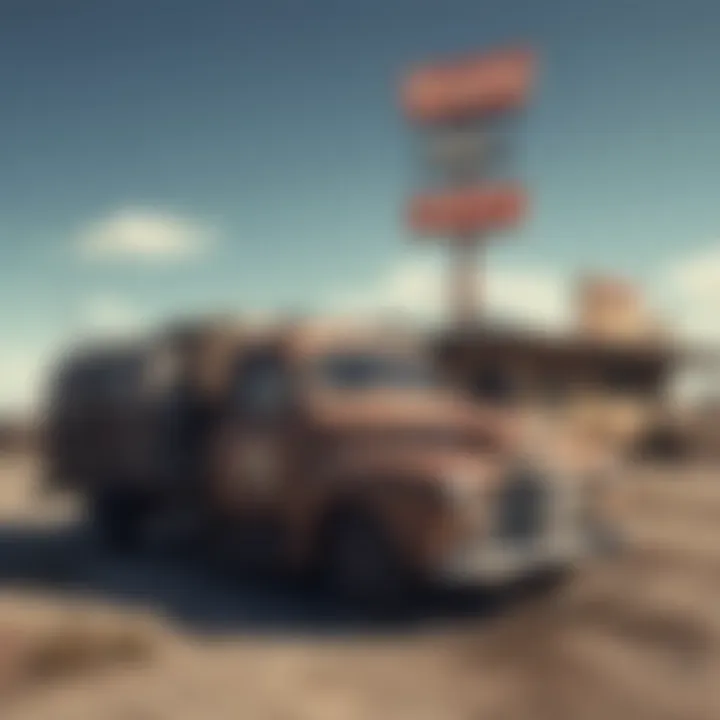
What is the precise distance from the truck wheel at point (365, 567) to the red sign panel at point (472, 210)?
79.0 ft

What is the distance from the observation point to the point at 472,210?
104 feet

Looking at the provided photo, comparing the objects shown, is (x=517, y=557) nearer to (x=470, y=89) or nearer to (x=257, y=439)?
(x=257, y=439)

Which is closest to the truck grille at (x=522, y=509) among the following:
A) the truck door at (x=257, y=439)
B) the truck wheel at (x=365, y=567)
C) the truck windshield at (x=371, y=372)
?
the truck wheel at (x=365, y=567)

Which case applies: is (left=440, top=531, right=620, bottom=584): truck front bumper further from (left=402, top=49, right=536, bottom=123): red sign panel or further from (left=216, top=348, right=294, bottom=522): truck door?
(left=402, top=49, right=536, bottom=123): red sign panel

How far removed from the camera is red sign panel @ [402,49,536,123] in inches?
1228

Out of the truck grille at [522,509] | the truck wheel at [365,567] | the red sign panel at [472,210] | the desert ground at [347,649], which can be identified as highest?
the red sign panel at [472,210]

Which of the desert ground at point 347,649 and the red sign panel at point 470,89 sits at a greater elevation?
the red sign panel at point 470,89

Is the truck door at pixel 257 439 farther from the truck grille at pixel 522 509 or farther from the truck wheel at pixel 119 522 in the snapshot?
the truck wheel at pixel 119 522

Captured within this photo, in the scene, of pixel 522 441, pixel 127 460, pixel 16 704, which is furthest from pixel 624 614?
pixel 127 460

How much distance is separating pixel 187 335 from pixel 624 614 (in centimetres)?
509

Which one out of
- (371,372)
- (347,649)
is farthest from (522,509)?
(371,372)

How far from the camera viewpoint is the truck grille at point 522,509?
7750 millimetres

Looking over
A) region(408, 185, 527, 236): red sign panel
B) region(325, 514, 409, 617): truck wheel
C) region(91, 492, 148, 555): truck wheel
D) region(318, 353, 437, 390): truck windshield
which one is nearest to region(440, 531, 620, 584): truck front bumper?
region(325, 514, 409, 617): truck wheel

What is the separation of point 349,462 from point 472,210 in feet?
79.2
